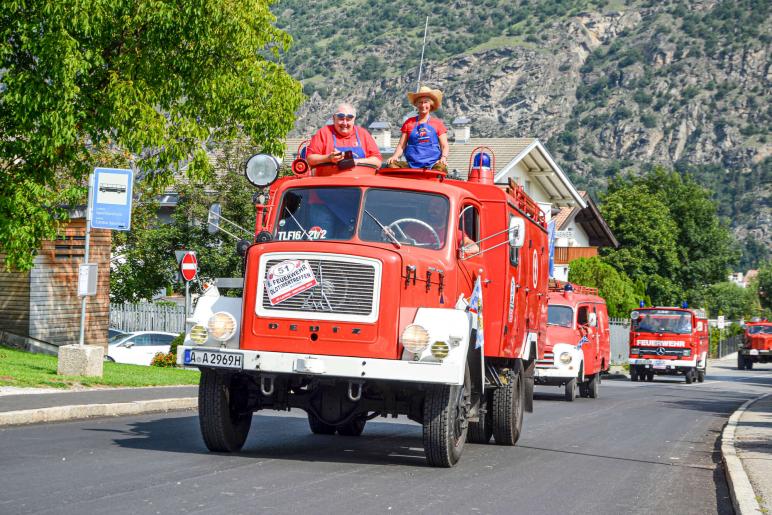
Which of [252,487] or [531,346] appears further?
[531,346]

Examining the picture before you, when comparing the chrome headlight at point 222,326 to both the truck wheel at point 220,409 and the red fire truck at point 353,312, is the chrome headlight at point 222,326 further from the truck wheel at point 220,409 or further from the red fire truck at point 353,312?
the truck wheel at point 220,409

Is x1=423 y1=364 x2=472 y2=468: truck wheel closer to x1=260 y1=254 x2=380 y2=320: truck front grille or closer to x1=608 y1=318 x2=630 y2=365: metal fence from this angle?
x1=260 y1=254 x2=380 y2=320: truck front grille

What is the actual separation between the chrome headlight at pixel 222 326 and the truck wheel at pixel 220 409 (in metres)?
0.39

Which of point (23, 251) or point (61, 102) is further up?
point (61, 102)

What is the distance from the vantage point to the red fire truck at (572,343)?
25.2m

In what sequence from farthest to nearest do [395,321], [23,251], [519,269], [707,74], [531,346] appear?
[707,74] < [23,251] < [531,346] < [519,269] < [395,321]

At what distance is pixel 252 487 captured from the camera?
896cm

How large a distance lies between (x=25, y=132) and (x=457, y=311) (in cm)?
1304

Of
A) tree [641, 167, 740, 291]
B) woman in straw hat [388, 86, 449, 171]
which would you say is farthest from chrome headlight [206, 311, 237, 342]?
tree [641, 167, 740, 291]

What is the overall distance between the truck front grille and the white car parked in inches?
767

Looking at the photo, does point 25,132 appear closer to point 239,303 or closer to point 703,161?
point 239,303

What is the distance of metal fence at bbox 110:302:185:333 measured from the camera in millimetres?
40750

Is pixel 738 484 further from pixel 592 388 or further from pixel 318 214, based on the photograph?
pixel 592 388

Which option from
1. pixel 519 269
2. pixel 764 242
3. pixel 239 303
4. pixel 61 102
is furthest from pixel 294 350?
pixel 764 242
